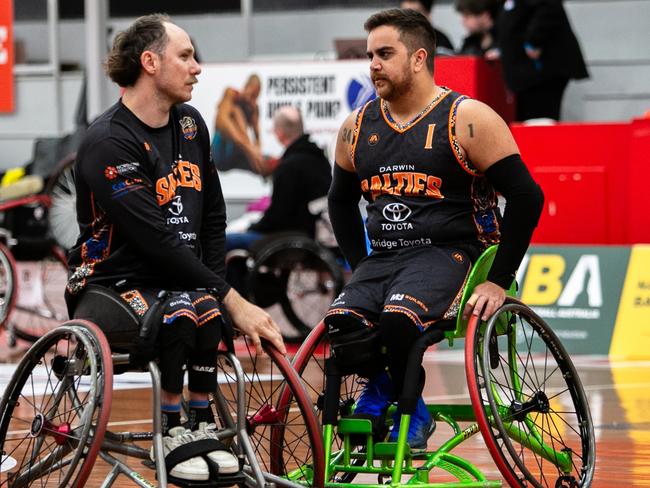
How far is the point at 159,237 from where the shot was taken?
4.92 meters

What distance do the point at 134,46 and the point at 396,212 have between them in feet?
3.47

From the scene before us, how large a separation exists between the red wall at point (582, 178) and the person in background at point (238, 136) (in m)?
2.08

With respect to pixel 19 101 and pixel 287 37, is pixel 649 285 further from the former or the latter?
pixel 19 101

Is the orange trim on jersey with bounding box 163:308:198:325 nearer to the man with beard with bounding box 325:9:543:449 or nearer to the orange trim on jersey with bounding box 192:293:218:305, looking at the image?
the orange trim on jersey with bounding box 192:293:218:305

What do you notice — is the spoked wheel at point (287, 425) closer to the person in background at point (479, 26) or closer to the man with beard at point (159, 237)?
the man with beard at point (159, 237)

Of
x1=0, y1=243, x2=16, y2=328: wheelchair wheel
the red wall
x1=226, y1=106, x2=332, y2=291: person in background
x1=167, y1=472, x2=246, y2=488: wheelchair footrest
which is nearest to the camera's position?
x1=167, y1=472, x2=246, y2=488: wheelchair footrest

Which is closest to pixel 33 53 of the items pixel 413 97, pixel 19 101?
pixel 19 101

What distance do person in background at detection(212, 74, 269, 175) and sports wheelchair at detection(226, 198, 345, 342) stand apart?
137 centimetres

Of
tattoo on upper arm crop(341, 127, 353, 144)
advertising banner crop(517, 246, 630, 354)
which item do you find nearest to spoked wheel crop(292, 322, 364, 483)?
tattoo on upper arm crop(341, 127, 353, 144)

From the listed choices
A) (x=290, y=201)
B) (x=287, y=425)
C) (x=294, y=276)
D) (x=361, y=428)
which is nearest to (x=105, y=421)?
(x=287, y=425)

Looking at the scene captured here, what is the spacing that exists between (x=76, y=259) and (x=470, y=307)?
1.31 meters

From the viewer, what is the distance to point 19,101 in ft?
50.0

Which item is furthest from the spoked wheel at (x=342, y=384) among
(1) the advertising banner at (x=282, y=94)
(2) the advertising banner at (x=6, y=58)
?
(2) the advertising banner at (x=6, y=58)

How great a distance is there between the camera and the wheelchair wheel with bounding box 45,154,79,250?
1167 cm
